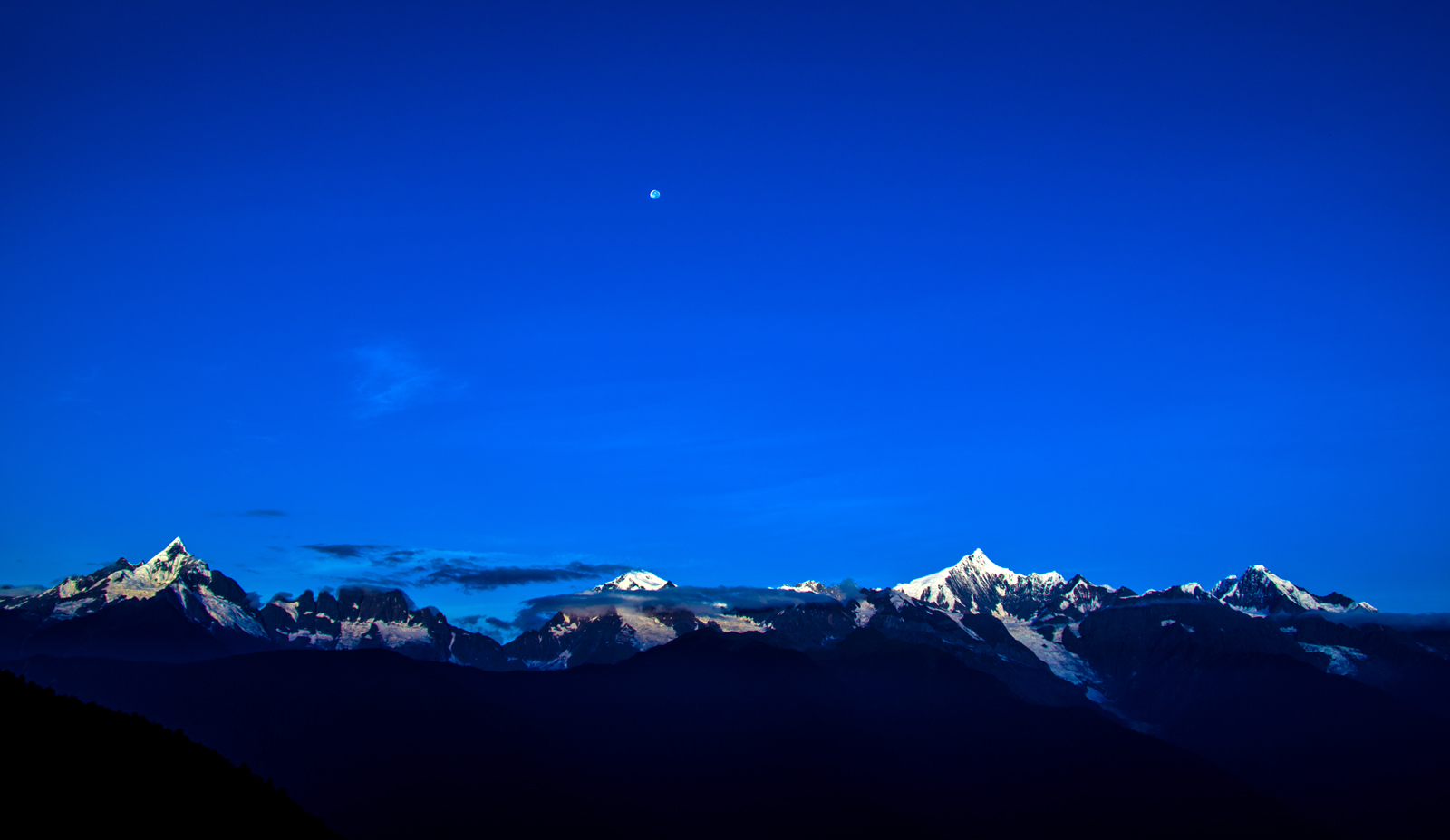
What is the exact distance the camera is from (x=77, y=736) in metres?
112

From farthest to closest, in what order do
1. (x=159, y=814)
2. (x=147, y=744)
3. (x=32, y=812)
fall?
(x=147, y=744), (x=159, y=814), (x=32, y=812)

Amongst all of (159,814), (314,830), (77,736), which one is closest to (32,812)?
(159,814)

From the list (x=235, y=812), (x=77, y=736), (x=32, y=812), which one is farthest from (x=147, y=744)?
(x=32, y=812)

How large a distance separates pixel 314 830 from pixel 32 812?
30508 mm

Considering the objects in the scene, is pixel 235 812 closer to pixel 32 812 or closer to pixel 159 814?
pixel 159 814

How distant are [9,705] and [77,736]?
9.16 m

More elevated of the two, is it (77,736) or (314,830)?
(77,736)

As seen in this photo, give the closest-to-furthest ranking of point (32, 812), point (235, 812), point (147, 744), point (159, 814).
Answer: point (32, 812)
point (159, 814)
point (235, 812)
point (147, 744)

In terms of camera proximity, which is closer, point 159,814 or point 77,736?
point 159,814

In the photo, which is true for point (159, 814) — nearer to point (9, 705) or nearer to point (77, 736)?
point (77, 736)

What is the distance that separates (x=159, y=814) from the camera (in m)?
102

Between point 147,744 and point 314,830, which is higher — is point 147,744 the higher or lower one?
the higher one

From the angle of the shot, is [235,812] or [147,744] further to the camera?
[147,744]

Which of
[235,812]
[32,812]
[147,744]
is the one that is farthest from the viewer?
[147,744]
